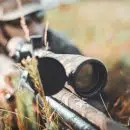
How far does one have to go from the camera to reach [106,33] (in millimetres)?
4629

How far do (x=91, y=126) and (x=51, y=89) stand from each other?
0.63 m

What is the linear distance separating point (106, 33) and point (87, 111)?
2.04 meters

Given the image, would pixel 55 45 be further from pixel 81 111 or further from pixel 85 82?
pixel 81 111

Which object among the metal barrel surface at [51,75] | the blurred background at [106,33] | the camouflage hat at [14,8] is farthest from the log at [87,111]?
the camouflage hat at [14,8]

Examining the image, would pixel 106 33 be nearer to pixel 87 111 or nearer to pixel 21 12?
pixel 21 12

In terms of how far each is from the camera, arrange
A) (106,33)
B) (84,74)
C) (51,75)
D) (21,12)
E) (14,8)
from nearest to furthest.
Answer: (51,75), (84,74), (106,33), (21,12), (14,8)

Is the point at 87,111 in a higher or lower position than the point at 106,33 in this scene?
higher

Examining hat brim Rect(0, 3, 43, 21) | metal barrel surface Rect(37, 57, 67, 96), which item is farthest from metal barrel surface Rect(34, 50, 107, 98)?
hat brim Rect(0, 3, 43, 21)

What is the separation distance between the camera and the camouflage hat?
548cm

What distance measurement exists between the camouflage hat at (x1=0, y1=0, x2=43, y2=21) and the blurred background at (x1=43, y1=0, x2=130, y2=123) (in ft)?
0.56

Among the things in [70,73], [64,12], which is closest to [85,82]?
[70,73]

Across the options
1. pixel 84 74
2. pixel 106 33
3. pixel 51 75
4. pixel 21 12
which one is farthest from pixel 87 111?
pixel 21 12

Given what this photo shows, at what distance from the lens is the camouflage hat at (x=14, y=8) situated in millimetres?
5477

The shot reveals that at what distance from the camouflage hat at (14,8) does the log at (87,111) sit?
243 centimetres
